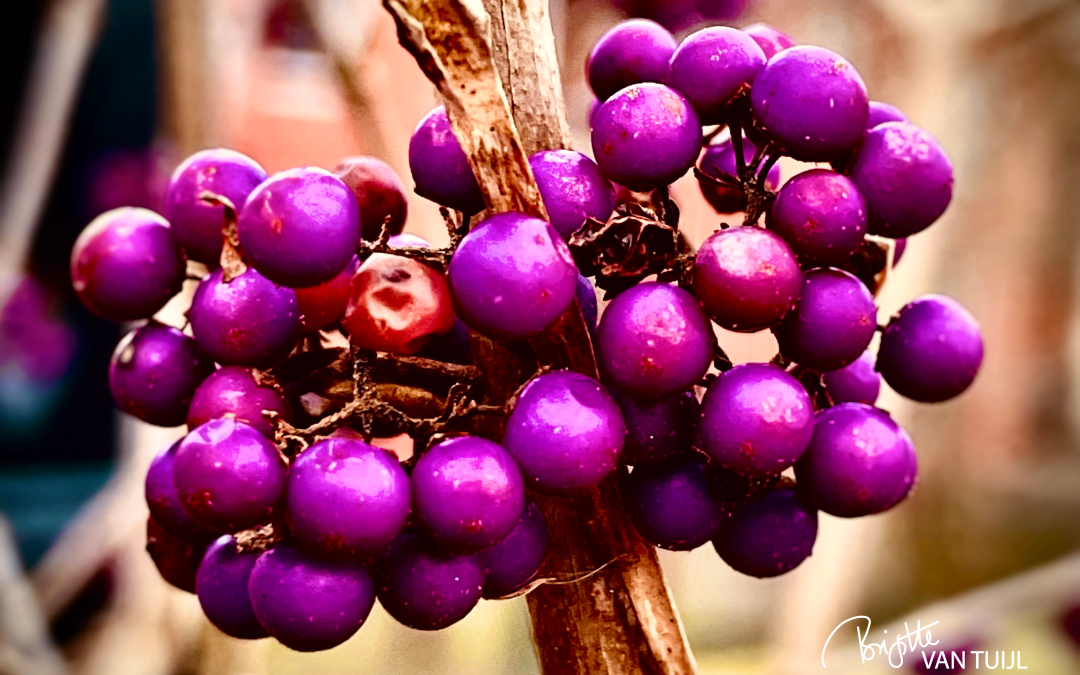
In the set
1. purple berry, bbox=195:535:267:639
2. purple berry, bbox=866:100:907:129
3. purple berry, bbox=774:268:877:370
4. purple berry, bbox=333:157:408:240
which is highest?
purple berry, bbox=866:100:907:129

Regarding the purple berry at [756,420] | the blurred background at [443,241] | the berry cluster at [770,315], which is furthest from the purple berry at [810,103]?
the blurred background at [443,241]

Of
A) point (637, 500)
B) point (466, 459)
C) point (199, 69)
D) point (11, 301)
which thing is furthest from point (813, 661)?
point (11, 301)

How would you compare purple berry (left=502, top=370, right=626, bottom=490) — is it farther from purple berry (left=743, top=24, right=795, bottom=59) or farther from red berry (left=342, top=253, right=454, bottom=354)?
purple berry (left=743, top=24, right=795, bottom=59)

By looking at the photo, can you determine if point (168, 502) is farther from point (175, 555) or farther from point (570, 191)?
point (570, 191)

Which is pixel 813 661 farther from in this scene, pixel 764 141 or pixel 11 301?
pixel 11 301

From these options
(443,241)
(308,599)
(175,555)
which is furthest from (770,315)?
(443,241)

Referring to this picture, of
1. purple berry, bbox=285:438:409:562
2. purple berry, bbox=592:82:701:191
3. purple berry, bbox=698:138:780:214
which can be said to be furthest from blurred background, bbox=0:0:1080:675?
purple berry, bbox=285:438:409:562

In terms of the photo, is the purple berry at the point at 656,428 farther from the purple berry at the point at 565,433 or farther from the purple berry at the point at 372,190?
the purple berry at the point at 372,190
